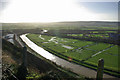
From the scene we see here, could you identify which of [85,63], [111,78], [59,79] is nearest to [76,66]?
[85,63]

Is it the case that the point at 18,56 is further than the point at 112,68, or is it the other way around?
the point at 112,68

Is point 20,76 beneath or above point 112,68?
above

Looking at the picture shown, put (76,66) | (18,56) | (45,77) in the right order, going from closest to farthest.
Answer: (45,77)
(18,56)
(76,66)

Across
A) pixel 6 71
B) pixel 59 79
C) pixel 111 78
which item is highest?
pixel 6 71

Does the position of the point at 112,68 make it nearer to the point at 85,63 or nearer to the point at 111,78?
the point at 111,78

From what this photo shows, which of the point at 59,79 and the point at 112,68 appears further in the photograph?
the point at 112,68

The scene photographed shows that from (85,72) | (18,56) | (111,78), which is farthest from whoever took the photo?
(85,72)

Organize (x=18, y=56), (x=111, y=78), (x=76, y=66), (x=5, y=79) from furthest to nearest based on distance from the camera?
(x=76, y=66) < (x=111, y=78) < (x=18, y=56) < (x=5, y=79)

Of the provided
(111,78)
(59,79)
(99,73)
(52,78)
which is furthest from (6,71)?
(111,78)

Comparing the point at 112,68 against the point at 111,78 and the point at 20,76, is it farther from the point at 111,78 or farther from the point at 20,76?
the point at 20,76
